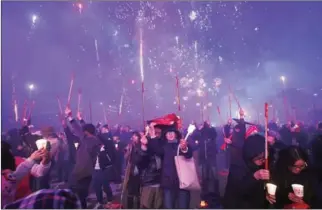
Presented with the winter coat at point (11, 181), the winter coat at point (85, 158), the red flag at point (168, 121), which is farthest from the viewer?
the winter coat at point (85, 158)

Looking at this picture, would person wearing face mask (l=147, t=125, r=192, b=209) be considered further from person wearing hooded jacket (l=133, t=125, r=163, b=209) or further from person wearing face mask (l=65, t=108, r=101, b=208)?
person wearing face mask (l=65, t=108, r=101, b=208)

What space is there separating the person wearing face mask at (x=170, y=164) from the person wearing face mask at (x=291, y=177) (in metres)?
1.84

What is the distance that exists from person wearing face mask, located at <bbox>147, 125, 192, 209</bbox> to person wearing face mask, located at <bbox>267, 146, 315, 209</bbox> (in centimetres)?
184

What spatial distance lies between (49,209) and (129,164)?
13.6 feet

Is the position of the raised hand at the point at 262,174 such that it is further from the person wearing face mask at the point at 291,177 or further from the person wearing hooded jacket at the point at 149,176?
the person wearing hooded jacket at the point at 149,176

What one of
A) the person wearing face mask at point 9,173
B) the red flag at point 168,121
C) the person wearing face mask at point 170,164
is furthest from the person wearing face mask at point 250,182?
the person wearing face mask at point 9,173

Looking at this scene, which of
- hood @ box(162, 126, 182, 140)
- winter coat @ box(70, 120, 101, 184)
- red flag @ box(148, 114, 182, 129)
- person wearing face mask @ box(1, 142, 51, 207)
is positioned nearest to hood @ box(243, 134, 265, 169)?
hood @ box(162, 126, 182, 140)

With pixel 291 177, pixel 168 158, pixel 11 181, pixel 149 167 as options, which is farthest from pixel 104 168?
pixel 291 177

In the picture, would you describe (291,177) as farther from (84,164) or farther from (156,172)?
(84,164)

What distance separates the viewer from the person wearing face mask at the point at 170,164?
539 cm

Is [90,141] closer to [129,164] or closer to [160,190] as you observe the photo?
[129,164]

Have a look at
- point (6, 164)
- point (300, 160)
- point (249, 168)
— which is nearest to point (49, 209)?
point (6, 164)

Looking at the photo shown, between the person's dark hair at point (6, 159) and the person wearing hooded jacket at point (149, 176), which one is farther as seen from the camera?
the person wearing hooded jacket at point (149, 176)

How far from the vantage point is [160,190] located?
17.7ft
